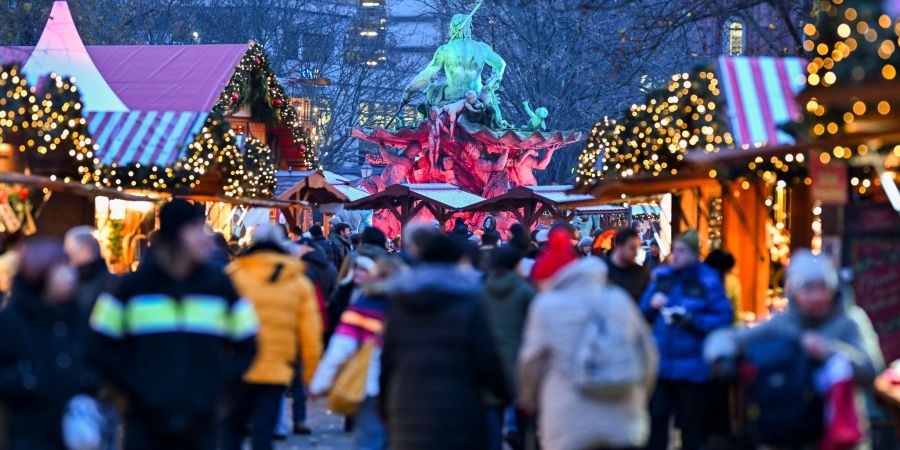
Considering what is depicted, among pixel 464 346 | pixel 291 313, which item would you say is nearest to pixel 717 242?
pixel 291 313

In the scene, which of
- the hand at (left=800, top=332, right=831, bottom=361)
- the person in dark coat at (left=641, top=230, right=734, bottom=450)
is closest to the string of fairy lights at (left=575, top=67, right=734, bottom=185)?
the person in dark coat at (left=641, top=230, right=734, bottom=450)

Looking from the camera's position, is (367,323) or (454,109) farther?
(454,109)

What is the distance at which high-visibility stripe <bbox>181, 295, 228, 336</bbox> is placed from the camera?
25.0 feet

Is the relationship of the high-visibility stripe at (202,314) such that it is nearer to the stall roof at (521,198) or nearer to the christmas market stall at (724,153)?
the christmas market stall at (724,153)

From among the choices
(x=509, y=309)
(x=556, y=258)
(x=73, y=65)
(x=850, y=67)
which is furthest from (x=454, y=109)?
(x=556, y=258)

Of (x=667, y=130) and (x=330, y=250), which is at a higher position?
(x=667, y=130)

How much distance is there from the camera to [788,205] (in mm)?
18141

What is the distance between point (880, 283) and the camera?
12.6 m

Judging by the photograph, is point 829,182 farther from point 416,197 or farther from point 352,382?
point 416,197

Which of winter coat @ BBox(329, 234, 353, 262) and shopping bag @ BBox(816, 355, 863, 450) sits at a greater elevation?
winter coat @ BBox(329, 234, 353, 262)

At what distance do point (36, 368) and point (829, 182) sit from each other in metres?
6.77

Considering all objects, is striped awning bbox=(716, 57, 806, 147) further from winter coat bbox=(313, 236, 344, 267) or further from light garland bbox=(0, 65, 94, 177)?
light garland bbox=(0, 65, 94, 177)

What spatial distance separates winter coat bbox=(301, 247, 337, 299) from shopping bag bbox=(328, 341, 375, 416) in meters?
4.70

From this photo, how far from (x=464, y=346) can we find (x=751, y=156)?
4807 millimetres
